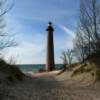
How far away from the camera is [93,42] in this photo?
20.5 m

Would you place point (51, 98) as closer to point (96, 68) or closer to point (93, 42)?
point (96, 68)

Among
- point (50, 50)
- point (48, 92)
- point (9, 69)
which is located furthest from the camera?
point (50, 50)

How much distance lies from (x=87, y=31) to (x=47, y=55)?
60.9 ft

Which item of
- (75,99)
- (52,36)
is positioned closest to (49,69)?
(52,36)

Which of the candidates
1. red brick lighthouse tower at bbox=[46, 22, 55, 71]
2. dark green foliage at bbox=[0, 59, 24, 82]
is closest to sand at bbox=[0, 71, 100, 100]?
dark green foliage at bbox=[0, 59, 24, 82]

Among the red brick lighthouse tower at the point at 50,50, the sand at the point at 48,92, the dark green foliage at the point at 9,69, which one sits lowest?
the sand at the point at 48,92

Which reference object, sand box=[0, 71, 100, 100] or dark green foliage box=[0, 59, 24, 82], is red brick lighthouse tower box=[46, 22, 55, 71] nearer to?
dark green foliage box=[0, 59, 24, 82]

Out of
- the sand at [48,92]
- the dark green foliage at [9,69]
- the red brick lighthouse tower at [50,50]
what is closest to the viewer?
the sand at [48,92]

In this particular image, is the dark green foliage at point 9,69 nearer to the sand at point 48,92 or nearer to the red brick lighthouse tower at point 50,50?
the sand at point 48,92

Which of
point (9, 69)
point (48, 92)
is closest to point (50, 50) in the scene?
point (9, 69)

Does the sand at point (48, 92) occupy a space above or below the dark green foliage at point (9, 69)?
below

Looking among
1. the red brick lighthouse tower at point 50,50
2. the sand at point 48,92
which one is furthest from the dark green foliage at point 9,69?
the red brick lighthouse tower at point 50,50

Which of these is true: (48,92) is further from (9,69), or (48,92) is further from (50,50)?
(50,50)

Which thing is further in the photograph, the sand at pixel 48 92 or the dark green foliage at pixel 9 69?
the dark green foliage at pixel 9 69
